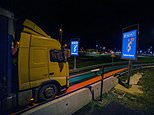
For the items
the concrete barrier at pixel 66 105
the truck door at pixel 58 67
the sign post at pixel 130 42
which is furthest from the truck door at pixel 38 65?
the sign post at pixel 130 42

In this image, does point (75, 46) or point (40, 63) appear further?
point (75, 46)

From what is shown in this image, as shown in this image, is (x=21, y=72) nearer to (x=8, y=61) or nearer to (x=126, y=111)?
(x=8, y=61)

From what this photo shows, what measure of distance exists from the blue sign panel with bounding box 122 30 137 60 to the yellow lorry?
475 centimetres

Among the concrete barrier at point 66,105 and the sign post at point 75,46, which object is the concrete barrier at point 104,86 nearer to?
the concrete barrier at point 66,105

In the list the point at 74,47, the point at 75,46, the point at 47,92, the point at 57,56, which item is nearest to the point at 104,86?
the point at 57,56

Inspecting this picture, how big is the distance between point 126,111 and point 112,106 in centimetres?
72

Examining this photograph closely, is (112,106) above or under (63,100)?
under

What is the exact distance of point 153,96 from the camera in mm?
9703

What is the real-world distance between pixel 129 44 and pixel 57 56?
18.6ft

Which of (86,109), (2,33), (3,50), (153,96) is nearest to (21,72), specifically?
(3,50)

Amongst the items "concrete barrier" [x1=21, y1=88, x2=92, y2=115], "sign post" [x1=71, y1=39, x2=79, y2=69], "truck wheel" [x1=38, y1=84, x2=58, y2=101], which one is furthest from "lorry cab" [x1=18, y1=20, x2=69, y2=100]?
"sign post" [x1=71, y1=39, x2=79, y2=69]

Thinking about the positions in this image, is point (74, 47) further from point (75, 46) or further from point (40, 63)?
point (40, 63)

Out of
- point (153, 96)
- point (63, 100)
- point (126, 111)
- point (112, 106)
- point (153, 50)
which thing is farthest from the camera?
point (153, 50)

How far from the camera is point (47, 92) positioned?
804 cm
